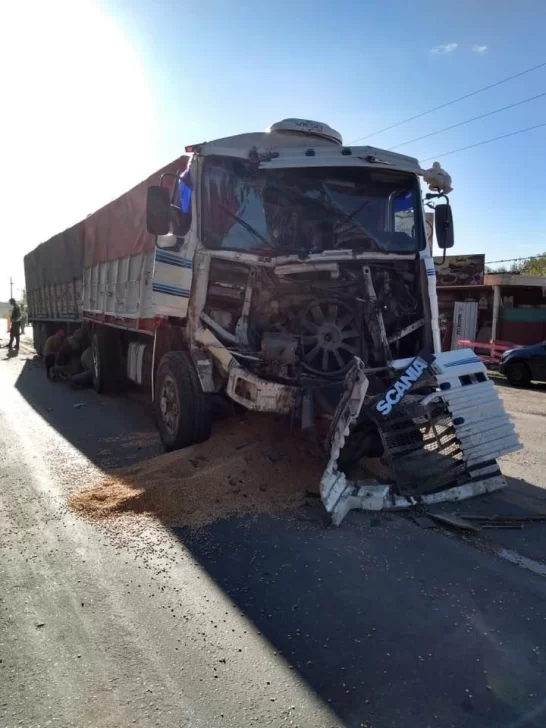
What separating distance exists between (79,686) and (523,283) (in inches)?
837

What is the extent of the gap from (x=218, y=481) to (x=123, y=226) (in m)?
5.68

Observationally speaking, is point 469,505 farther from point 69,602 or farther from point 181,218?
point 181,218

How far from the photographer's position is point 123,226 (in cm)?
905

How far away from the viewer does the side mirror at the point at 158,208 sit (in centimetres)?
541

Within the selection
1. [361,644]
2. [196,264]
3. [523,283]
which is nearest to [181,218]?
[196,264]

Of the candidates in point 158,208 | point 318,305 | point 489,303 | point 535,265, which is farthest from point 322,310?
point 535,265

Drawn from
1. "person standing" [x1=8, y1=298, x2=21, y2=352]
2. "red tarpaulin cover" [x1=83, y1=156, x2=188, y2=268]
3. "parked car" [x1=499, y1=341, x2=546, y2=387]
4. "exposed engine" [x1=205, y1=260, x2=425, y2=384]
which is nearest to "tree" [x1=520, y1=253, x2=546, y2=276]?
"parked car" [x1=499, y1=341, x2=546, y2=387]

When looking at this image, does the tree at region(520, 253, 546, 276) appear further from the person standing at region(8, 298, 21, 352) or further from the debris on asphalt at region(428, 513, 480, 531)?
the debris on asphalt at region(428, 513, 480, 531)

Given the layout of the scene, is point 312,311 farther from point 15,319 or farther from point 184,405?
point 15,319

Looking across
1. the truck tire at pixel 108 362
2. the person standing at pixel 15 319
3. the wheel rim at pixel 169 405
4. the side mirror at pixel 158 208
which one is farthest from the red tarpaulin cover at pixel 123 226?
the person standing at pixel 15 319

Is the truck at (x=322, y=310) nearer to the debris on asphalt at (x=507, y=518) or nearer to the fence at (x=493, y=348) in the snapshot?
the debris on asphalt at (x=507, y=518)

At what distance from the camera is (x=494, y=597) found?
3221mm

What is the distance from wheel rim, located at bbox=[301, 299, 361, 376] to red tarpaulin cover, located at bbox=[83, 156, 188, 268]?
220cm

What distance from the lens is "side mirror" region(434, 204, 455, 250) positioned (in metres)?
6.05
